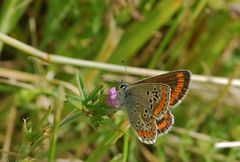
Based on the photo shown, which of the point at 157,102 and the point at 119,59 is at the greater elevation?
the point at 119,59

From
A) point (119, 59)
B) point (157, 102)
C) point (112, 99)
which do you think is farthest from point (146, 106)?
point (119, 59)

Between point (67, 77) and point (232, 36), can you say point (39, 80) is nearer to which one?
point (67, 77)

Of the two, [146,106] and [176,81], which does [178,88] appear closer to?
[176,81]

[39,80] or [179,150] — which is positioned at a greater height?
[39,80]

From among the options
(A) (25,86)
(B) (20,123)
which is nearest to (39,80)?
(A) (25,86)

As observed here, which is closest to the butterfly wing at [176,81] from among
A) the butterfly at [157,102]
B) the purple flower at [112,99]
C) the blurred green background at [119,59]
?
the butterfly at [157,102]

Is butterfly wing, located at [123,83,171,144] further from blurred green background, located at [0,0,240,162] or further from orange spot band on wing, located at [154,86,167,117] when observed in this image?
blurred green background, located at [0,0,240,162]
